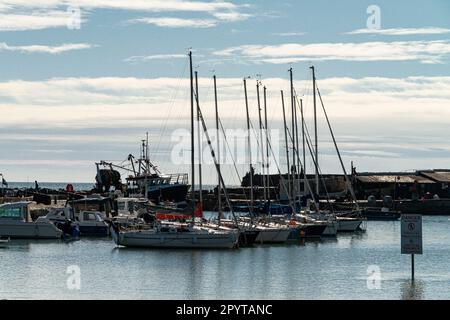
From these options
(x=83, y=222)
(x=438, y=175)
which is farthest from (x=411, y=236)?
(x=438, y=175)

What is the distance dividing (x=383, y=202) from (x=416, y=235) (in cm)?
9743

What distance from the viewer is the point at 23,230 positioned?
71.9 m

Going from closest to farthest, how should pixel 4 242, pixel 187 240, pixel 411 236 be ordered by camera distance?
pixel 411 236 < pixel 187 240 < pixel 4 242

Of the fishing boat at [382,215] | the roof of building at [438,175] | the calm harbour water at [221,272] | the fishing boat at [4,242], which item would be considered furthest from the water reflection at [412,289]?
the roof of building at [438,175]

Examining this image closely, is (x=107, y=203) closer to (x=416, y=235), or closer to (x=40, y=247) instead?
(x=40, y=247)

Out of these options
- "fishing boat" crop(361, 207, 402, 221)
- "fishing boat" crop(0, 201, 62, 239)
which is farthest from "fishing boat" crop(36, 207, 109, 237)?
"fishing boat" crop(361, 207, 402, 221)

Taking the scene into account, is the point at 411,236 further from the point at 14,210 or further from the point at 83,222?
the point at 83,222

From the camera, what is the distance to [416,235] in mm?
40969

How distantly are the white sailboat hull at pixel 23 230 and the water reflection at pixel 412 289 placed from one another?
107 feet

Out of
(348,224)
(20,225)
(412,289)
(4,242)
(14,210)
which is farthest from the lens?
(348,224)

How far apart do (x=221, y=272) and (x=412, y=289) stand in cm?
1118

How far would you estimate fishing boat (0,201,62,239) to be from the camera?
235 ft

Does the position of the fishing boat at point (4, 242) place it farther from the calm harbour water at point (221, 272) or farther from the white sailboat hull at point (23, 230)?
the white sailboat hull at point (23, 230)

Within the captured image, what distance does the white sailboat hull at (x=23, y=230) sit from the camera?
71.8 metres
